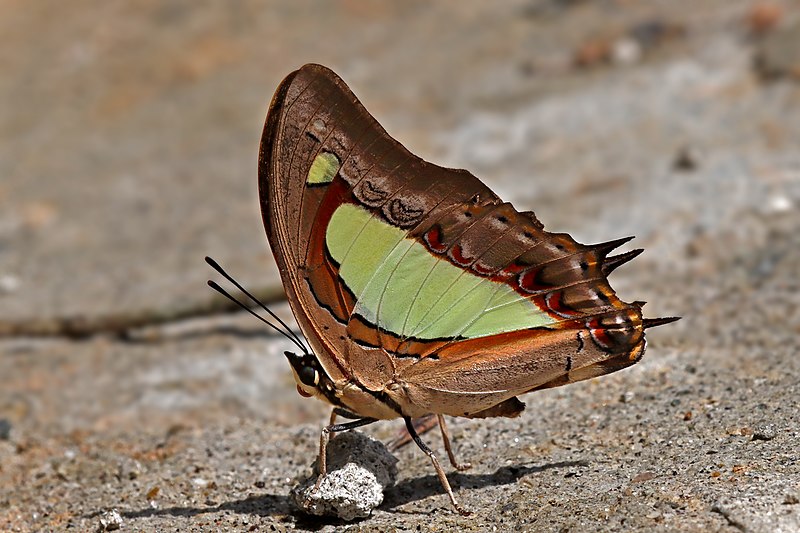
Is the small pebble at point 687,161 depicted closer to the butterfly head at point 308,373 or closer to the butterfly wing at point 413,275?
the butterfly wing at point 413,275

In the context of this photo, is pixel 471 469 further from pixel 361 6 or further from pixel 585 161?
pixel 361 6

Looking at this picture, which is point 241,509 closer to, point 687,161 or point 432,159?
point 432,159

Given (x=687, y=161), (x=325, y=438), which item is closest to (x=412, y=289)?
(x=325, y=438)

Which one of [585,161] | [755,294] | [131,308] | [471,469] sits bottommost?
[471,469]

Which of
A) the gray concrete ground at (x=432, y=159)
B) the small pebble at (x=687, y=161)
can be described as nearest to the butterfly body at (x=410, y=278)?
the gray concrete ground at (x=432, y=159)

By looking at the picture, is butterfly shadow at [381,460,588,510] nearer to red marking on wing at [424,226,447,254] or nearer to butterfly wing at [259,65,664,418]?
butterfly wing at [259,65,664,418]

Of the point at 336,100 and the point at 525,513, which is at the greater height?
the point at 336,100

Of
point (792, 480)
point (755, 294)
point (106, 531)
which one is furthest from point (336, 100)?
point (755, 294)
